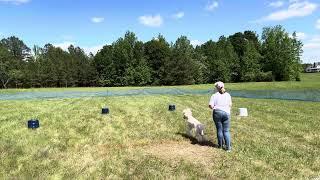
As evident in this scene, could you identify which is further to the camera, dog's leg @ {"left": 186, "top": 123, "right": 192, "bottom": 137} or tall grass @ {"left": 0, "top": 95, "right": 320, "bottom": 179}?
dog's leg @ {"left": 186, "top": 123, "right": 192, "bottom": 137}

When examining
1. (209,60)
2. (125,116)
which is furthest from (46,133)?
(209,60)

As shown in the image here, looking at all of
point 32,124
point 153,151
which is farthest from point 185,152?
point 32,124

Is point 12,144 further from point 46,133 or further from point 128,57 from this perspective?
point 128,57

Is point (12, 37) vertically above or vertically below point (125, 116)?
above

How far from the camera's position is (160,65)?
10338 centimetres

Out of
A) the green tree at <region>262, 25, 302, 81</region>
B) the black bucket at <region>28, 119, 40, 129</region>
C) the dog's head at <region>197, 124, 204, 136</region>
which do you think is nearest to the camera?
the dog's head at <region>197, 124, 204, 136</region>

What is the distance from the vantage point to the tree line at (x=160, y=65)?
99.6 m

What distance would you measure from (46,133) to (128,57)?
8948 centimetres

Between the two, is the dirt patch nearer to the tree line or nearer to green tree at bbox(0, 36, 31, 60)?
the tree line

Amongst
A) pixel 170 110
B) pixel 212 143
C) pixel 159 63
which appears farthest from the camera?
pixel 159 63

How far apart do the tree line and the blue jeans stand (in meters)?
86.2

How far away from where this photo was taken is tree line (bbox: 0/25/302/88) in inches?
3920

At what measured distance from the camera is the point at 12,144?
46.9 feet

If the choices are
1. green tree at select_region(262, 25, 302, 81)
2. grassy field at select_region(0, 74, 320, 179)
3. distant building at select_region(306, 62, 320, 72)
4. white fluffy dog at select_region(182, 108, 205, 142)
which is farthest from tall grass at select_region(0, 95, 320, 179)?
distant building at select_region(306, 62, 320, 72)
